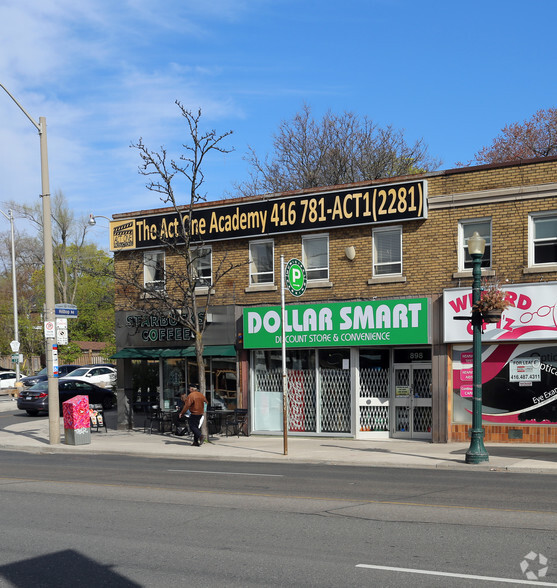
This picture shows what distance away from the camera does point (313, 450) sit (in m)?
19.6

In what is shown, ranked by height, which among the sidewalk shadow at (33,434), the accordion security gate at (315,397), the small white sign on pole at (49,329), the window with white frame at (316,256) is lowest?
the sidewalk shadow at (33,434)

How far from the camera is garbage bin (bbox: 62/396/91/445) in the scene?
2192 centimetres

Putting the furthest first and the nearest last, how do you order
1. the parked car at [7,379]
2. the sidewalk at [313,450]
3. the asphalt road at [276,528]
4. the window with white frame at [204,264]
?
the parked car at [7,379]
the window with white frame at [204,264]
the sidewalk at [313,450]
the asphalt road at [276,528]

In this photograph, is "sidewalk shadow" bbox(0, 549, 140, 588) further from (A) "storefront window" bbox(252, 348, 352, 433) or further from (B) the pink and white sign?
(A) "storefront window" bbox(252, 348, 352, 433)

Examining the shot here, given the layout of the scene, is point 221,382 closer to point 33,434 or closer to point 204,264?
point 204,264

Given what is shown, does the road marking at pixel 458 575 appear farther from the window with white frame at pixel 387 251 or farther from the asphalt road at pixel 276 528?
the window with white frame at pixel 387 251

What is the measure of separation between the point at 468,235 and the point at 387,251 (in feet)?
7.94

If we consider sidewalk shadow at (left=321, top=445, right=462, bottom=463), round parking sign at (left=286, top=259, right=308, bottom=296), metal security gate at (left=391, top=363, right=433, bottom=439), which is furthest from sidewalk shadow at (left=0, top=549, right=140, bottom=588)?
metal security gate at (left=391, top=363, right=433, bottom=439)

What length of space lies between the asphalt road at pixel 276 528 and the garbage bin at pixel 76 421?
657 centimetres

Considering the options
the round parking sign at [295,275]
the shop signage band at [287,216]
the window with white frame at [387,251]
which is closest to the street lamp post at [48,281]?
the shop signage band at [287,216]

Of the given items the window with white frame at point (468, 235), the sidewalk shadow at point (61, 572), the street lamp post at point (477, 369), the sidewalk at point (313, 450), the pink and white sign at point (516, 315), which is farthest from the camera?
the window with white frame at point (468, 235)

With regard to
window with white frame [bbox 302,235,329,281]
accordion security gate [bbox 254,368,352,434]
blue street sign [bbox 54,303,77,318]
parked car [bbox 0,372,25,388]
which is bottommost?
parked car [bbox 0,372,25,388]

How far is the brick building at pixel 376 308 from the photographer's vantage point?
19.6 meters

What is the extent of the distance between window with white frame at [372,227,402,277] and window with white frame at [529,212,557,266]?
3.67 m
